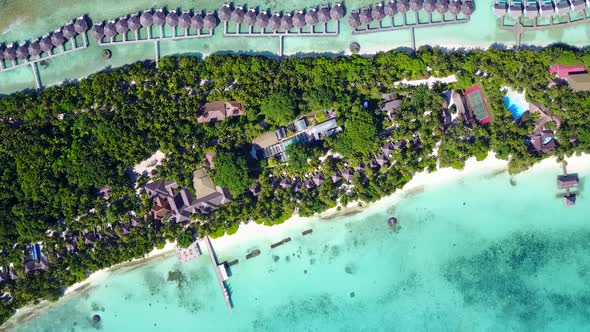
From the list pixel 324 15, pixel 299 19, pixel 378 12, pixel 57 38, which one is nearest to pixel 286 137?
pixel 299 19

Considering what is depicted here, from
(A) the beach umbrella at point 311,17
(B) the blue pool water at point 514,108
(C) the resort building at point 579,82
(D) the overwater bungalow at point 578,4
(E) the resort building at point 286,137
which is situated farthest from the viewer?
(B) the blue pool water at point 514,108

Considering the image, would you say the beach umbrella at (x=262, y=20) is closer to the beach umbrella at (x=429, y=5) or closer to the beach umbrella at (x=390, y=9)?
the beach umbrella at (x=390, y=9)

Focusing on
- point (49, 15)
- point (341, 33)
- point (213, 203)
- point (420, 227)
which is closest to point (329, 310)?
point (420, 227)

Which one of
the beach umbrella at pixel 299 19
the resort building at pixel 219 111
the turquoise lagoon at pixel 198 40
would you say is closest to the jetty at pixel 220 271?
the resort building at pixel 219 111

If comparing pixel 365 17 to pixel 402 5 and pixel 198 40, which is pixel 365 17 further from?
pixel 198 40

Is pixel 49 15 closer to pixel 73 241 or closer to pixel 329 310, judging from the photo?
pixel 73 241
